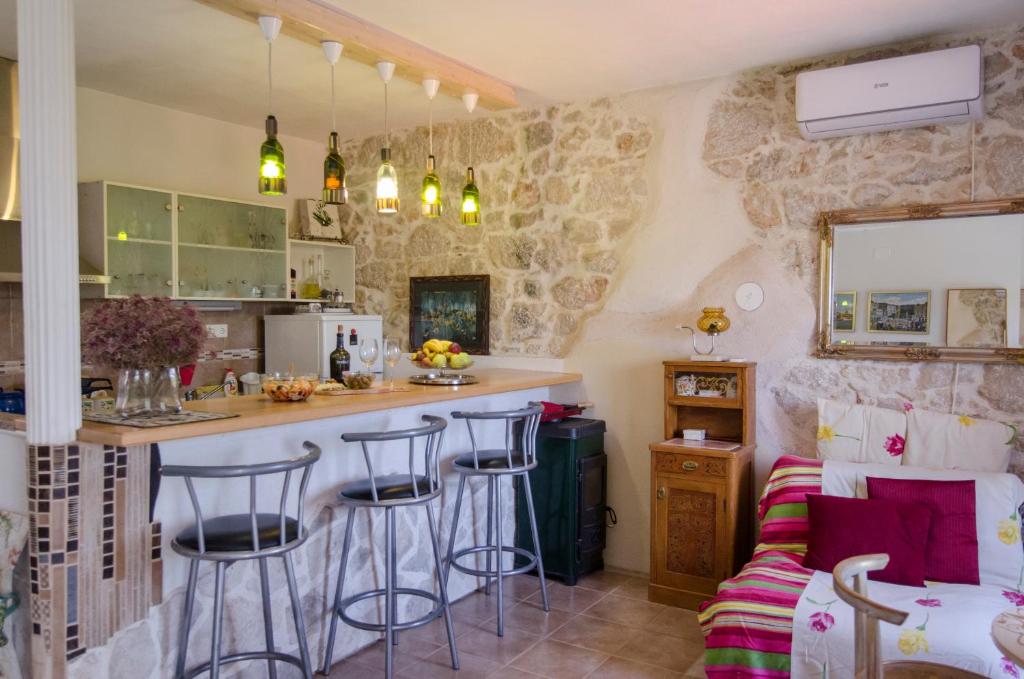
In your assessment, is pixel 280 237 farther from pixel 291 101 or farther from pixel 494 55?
pixel 494 55

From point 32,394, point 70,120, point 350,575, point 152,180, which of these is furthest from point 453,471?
point 152,180

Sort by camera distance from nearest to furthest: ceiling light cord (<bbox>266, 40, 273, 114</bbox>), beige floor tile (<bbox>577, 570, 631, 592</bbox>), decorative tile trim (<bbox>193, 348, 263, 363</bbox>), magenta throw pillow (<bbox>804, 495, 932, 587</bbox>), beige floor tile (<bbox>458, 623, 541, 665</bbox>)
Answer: magenta throw pillow (<bbox>804, 495, 932, 587</bbox>) < beige floor tile (<bbox>458, 623, 541, 665</bbox>) < ceiling light cord (<bbox>266, 40, 273, 114</bbox>) < beige floor tile (<bbox>577, 570, 631, 592</bbox>) < decorative tile trim (<bbox>193, 348, 263, 363</bbox>)

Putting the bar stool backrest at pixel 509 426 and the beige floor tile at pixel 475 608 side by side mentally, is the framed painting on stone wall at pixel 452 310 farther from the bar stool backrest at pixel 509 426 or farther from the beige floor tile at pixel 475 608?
the beige floor tile at pixel 475 608

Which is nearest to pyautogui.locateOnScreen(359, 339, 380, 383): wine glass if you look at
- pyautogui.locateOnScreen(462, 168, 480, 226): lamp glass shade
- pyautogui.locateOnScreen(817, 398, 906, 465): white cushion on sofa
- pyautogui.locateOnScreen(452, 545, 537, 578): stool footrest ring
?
pyautogui.locateOnScreen(462, 168, 480, 226): lamp glass shade

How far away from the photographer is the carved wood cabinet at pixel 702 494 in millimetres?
3844

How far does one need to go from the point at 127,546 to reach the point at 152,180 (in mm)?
3029

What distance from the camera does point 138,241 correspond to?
4.51 m

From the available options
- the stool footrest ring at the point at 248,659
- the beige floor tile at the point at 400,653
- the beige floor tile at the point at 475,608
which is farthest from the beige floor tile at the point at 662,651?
A: the stool footrest ring at the point at 248,659

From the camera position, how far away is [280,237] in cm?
531

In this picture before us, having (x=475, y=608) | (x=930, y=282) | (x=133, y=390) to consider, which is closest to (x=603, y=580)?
(x=475, y=608)

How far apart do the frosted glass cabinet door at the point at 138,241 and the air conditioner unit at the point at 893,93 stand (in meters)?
3.65

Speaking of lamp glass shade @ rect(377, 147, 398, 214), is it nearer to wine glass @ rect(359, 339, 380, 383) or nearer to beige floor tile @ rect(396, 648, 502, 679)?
wine glass @ rect(359, 339, 380, 383)

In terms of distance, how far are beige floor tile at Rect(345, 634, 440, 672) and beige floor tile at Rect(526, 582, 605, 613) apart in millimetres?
771

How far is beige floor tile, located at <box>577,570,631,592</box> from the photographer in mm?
4293
